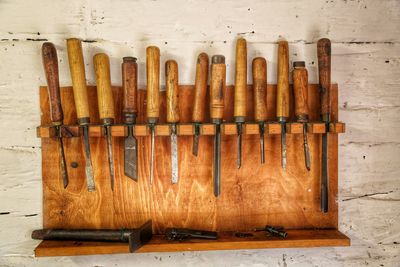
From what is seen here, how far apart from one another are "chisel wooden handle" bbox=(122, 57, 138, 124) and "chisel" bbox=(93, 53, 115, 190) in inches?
2.0

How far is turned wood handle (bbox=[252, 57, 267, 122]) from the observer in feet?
4.20

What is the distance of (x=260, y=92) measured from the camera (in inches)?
50.7

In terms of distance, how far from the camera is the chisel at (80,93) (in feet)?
4.04

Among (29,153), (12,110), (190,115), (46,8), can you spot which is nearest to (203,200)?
(190,115)

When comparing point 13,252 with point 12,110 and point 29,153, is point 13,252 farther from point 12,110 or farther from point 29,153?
point 12,110

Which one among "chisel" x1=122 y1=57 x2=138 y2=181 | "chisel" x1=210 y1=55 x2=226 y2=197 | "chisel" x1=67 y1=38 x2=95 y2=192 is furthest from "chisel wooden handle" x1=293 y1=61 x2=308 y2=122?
"chisel" x1=67 y1=38 x2=95 y2=192

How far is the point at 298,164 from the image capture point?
1397 millimetres

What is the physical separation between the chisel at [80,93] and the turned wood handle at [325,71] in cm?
86

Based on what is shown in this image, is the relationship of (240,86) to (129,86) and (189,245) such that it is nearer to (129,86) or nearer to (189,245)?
(129,86)

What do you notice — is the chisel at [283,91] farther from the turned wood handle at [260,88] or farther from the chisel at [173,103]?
the chisel at [173,103]

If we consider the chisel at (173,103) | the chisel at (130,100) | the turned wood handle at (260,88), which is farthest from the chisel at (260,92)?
the chisel at (130,100)

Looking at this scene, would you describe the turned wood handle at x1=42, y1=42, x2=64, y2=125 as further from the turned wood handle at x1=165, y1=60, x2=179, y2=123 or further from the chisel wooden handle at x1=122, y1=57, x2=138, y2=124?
the turned wood handle at x1=165, y1=60, x2=179, y2=123

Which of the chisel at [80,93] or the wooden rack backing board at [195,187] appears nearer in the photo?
the chisel at [80,93]

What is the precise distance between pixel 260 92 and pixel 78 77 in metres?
0.65
